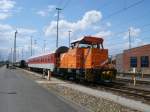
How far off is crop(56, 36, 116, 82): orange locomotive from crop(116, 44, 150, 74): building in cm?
3040

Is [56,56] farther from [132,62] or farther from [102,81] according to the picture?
[132,62]

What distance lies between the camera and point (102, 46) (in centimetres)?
3195

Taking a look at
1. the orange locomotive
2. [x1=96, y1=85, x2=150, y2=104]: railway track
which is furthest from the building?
[x1=96, y1=85, x2=150, y2=104]: railway track

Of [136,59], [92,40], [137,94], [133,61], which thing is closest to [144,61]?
[136,59]

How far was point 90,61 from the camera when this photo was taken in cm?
3025

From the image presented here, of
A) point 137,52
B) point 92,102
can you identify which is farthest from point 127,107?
point 137,52

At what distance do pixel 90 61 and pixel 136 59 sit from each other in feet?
123

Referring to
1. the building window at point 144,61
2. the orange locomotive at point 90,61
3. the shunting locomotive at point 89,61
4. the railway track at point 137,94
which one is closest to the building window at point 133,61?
the building window at point 144,61

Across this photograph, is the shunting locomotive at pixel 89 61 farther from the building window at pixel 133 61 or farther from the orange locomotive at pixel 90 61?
the building window at pixel 133 61

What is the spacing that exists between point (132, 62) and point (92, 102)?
2015 inches

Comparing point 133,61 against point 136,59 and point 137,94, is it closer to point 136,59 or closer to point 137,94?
point 136,59

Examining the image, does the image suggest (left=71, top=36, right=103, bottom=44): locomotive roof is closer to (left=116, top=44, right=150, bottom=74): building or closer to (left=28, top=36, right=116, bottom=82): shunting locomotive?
(left=28, top=36, right=116, bottom=82): shunting locomotive

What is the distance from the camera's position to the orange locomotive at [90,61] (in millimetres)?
29766

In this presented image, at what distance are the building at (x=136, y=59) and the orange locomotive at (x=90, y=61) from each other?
3040cm
